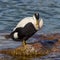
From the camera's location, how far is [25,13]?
44.8 feet

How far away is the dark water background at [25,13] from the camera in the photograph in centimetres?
1105

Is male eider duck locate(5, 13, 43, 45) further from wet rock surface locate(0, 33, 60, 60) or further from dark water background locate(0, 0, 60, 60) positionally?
dark water background locate(0, 0, 60, 60)

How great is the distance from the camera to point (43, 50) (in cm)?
859

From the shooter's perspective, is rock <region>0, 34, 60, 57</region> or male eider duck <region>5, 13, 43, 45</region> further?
rock <region>0, 34, 60, 57</region>

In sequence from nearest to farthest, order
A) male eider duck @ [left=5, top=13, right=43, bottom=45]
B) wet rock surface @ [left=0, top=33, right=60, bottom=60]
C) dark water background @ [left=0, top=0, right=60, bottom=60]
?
male eider duck @ [left=5, top=13, right=43, bottom=45], wet rock surface @ [left=0, top=33, right=60, bottom=60], dark water background @ [left=0, top=0, right=60, bottom=60]

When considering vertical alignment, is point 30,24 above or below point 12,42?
above

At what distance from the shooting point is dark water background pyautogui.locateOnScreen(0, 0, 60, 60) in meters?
11.0

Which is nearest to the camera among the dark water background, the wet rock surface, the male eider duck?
the male eider duck

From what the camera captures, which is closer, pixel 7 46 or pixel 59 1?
pixel 7 46

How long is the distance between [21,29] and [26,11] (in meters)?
5.66

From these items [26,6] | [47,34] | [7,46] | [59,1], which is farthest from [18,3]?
[7,46]

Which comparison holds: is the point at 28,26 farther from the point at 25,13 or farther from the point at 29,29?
the point at 25,13

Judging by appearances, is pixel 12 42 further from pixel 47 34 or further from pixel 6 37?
pixel 47 34

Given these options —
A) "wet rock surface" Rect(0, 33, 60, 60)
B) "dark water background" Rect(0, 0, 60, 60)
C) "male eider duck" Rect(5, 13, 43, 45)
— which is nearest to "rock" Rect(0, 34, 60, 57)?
"wet rock surface" Rect(0, 33, 60, 60)
